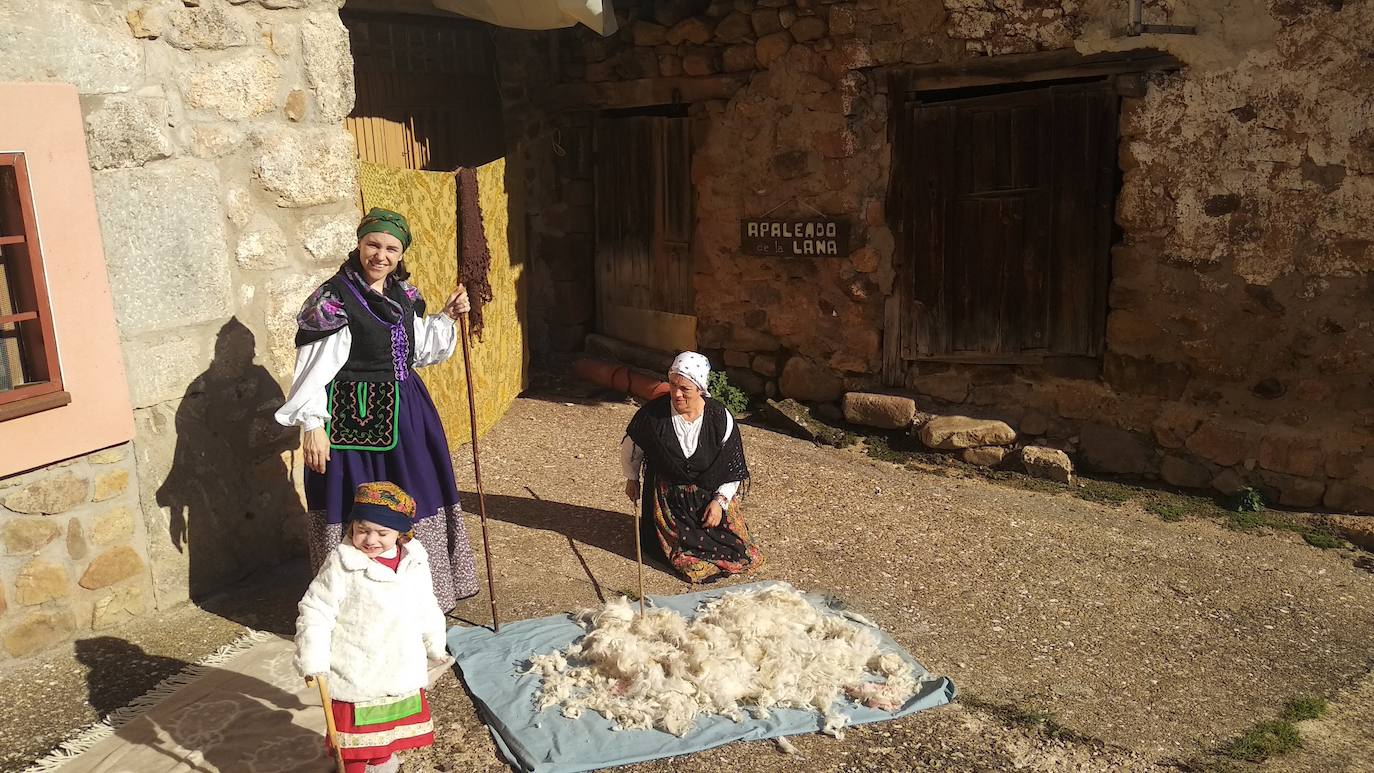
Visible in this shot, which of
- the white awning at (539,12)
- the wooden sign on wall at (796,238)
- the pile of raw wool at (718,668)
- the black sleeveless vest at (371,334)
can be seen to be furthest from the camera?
the wooden sign on wall at (796,238)

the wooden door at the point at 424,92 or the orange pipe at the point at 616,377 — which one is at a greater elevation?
the wooden door at the point at 424,92

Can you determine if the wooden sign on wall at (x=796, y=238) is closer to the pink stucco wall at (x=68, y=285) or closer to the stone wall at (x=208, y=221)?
the stone wall at (x=208, y=221)

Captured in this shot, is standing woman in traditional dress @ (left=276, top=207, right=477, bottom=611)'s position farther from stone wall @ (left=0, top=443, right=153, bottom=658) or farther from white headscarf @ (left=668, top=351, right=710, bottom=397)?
white headscarf @ (left=668, top=351, right=710, bottom=397)

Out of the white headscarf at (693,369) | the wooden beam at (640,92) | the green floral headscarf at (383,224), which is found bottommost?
the white headscarf at (693,369)

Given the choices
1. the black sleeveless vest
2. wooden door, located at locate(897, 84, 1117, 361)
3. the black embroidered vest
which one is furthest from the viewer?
wooden door, located at locate(897, 84, 1117, 361)

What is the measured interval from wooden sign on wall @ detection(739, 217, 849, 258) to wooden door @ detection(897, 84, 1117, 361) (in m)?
0.46

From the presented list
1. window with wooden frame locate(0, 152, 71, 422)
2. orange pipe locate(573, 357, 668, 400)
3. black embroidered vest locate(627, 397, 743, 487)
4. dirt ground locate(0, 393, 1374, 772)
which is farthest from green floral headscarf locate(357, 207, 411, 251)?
orange pipe locate(573, 357, 668, 400)

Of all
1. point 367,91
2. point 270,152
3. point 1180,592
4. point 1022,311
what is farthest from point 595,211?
point 1180,592

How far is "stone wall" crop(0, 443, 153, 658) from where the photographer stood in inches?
158

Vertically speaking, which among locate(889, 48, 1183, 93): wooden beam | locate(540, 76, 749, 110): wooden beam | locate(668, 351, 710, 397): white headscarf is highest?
locate(540, 76, 749, 110): wooden beam

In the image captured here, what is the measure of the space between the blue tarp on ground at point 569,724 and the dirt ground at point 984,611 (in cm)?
6

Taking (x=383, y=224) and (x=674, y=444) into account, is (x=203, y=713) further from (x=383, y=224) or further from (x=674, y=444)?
(x=674, y=444)

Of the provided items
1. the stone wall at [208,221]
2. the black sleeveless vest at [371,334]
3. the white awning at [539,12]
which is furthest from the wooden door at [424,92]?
the black sleeveless vest at [371,334]

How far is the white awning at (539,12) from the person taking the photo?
22.9 ft
